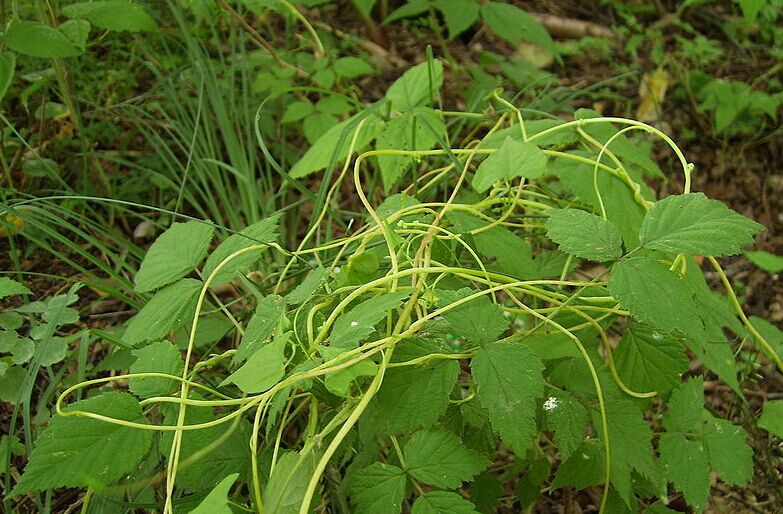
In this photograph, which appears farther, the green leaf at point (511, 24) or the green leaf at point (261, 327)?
the green leaf at point (511, 24)

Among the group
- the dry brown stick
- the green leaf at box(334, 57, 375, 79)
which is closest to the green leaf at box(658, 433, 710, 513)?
the green leaf at box(334, 57, 375, 79)

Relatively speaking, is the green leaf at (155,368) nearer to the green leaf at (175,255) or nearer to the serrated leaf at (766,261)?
the green leaf at (175,255)

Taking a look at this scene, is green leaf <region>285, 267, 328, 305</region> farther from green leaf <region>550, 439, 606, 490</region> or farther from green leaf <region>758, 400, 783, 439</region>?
green leaf <region>758, 400, 783, 439</region>

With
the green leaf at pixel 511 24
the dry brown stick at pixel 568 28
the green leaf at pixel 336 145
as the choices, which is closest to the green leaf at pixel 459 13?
the green leaf at pixel 511 24

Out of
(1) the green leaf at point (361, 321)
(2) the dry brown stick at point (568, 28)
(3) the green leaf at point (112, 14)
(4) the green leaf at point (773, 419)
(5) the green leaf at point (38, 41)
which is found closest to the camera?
(1) the green leaf at point (361, 321)

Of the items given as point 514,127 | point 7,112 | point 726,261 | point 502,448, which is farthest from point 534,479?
point 7,112

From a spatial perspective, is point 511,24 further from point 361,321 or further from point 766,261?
point 361,321
